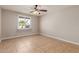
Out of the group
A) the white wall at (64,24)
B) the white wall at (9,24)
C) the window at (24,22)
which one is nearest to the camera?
the white wall at (64,24)

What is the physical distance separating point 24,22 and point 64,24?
355cm

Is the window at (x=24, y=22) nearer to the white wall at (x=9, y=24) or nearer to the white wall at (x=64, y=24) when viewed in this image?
the white wall at (x=9, y=24)

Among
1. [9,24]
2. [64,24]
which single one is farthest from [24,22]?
[64,24]

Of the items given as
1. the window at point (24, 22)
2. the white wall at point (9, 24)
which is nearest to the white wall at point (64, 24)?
the window at point (24, 22)

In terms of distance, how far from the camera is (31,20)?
701 cm

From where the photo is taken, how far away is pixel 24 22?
257 inches

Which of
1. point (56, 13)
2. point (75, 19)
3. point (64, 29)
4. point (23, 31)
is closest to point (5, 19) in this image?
point (23, 31)

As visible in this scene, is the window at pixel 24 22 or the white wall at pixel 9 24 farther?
the window at pixel 24 22

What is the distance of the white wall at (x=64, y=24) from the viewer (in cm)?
393

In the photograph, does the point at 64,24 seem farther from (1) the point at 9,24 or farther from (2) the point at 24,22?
(1) the point at 9,24

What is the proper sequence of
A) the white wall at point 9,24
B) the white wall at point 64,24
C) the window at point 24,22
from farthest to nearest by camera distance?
the window at point 24,22 < the white wall at point 9,24 < the white wall at point 64,24

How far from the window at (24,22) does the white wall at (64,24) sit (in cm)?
171

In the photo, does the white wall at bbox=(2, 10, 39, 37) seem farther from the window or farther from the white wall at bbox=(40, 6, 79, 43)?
the white wall at bbox=(40, 6, 79, 43)

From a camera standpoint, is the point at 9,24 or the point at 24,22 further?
the point at 24,22
